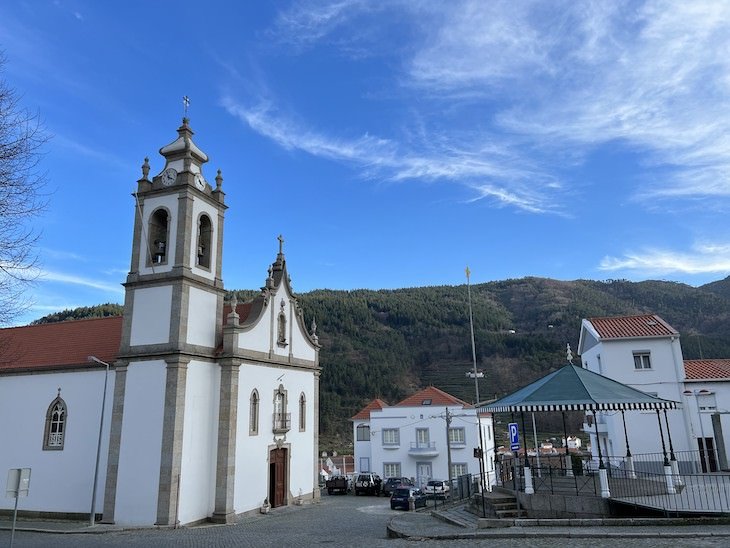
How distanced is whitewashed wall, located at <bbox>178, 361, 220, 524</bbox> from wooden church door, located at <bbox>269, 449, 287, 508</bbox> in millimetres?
4448

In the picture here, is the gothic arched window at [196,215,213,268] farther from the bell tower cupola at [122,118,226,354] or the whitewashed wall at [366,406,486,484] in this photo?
the whitewashed wall at [366,406,486,484]

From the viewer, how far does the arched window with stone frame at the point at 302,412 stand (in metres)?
31.8

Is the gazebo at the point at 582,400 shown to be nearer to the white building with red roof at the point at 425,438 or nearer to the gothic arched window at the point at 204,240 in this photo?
the gothic arched window at the point at 204,240

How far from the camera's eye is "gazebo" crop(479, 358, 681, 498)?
1730 cm

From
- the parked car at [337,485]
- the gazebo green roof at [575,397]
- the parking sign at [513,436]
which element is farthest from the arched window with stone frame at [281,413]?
the parked car at [337,485]

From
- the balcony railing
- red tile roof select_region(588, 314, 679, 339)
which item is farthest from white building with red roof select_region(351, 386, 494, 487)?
the balcony railing

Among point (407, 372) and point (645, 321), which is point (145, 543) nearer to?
point (645, 321)

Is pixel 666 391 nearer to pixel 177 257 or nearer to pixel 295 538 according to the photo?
pixel 295 538

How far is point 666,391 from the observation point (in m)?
30.1

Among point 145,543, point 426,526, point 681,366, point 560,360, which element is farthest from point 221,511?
point 560,360

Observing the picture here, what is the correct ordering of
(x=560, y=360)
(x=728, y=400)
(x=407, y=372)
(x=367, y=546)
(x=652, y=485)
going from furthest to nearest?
(x=407, y=372) < (x=560, y=360) < (x=728, y=400) < (x=652, y=485) < (x=367, y=546)

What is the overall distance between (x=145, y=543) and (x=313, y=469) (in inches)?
585

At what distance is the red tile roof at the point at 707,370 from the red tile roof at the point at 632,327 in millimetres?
2201

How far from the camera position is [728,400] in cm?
2909
